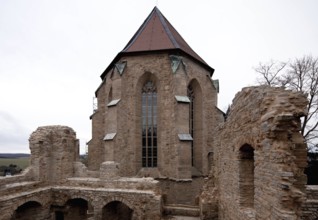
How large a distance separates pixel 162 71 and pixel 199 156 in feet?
22.1

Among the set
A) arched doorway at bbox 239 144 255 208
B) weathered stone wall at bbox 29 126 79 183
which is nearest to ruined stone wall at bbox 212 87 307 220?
arched doorway at bbox 239 144 255 208

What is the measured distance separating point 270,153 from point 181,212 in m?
8.49

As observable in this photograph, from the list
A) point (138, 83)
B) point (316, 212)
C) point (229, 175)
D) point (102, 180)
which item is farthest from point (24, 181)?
point (316, 212)

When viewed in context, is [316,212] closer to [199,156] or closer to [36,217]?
[199,156]

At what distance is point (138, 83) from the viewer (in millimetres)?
17078

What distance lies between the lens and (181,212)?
11.7 meters

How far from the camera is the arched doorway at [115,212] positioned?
11.7 metres

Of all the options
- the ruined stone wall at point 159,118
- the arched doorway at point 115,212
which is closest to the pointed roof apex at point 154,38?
the ruined stone wall at point 159,118

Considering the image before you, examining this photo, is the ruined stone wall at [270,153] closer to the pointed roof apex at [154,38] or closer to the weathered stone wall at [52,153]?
the weathered stone wall at [52,153]

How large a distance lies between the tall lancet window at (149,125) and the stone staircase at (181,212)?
193 inches

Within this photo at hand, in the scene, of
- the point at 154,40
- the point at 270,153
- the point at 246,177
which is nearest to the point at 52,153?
the point at 154,40

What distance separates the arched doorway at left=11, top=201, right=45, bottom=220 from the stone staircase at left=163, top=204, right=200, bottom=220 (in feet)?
19.3

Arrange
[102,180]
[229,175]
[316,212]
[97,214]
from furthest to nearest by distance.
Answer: [102,180] → [97,214] → [316,212] → [229,175]

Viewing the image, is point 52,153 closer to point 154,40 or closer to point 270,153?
point 154,40
